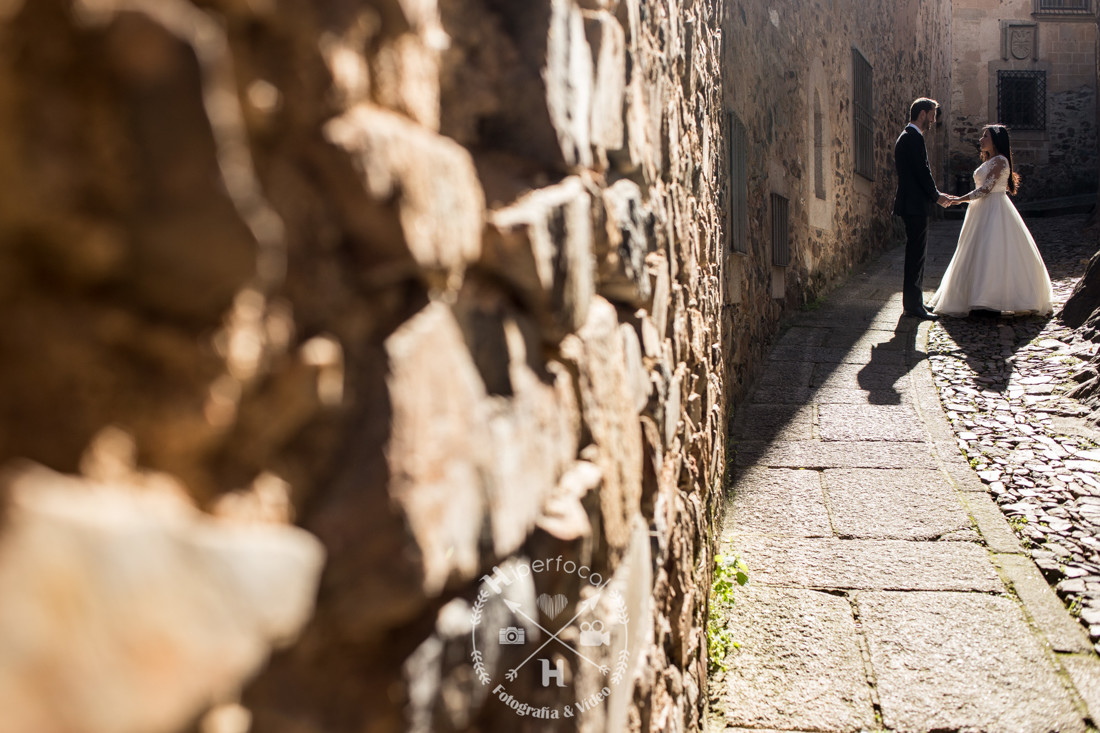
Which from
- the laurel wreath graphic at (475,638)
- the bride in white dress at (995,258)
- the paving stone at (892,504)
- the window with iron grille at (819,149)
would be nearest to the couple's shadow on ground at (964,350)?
the bride in white dress at (995,258)

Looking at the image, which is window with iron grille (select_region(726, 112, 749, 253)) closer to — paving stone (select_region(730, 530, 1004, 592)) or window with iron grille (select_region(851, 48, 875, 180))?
paving stone (select_region(730, 530, 1004, 592))

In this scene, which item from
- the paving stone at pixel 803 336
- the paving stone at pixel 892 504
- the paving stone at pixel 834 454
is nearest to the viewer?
the paving stone at pixel 892 504

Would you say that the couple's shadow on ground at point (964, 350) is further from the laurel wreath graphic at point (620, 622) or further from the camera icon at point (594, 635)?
the camera icon at point (594, 635)

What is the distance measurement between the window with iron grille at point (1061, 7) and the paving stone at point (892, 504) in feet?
48.3

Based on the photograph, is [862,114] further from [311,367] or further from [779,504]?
[311,367]

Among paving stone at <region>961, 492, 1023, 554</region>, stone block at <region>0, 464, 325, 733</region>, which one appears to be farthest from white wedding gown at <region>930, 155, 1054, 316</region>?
stone block at <region>0, 464, 325, 733</region>

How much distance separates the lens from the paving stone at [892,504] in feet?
10.9

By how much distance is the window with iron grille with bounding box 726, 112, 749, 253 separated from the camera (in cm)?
407

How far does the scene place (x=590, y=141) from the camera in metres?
1.06

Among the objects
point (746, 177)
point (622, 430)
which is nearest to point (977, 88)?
point (746, 177)

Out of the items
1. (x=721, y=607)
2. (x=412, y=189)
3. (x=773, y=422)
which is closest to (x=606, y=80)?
(x=412, y=189)

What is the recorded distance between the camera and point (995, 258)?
240 inches

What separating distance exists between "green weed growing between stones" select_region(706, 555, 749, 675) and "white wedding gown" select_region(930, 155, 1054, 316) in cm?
408

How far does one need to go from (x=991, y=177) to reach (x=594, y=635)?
21.2 feet
